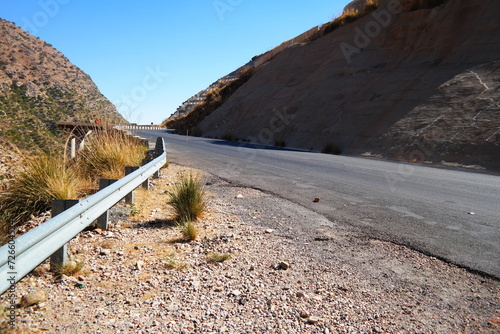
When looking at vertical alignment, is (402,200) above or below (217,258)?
above

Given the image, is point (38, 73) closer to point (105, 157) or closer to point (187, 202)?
point (105, 157)

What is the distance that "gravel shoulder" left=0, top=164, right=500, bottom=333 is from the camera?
10.1 feet

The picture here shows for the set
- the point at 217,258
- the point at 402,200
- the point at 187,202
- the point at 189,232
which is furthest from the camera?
the point at 402,200

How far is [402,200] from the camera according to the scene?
7586mm

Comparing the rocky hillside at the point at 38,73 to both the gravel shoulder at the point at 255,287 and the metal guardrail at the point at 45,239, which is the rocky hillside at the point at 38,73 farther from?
the gravel shoulder at the point at 255,287

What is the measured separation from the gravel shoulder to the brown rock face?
11045 mm

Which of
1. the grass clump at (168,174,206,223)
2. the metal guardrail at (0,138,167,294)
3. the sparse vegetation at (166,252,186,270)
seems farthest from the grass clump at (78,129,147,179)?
the sparse vegetation at (166,252,186,270)

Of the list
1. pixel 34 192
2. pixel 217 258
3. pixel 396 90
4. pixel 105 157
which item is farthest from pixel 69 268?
pixel 396 90

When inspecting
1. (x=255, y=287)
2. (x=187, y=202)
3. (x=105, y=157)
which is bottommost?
(x=255, y=287)

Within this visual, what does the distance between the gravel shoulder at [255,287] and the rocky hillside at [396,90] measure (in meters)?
11.0

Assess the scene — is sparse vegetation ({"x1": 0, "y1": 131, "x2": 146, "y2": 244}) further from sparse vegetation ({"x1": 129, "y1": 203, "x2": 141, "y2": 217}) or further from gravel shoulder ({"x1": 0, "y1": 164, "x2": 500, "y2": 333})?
gravel shoulder ({"x1": 0, "y1": 164, "x2": 500, "y2": 333})

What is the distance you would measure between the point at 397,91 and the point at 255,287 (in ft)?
67.0

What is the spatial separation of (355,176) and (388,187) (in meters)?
1.73

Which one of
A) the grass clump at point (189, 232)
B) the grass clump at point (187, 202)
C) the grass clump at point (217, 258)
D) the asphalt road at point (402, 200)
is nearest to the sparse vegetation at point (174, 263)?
the grass clump at point (217, 258)
